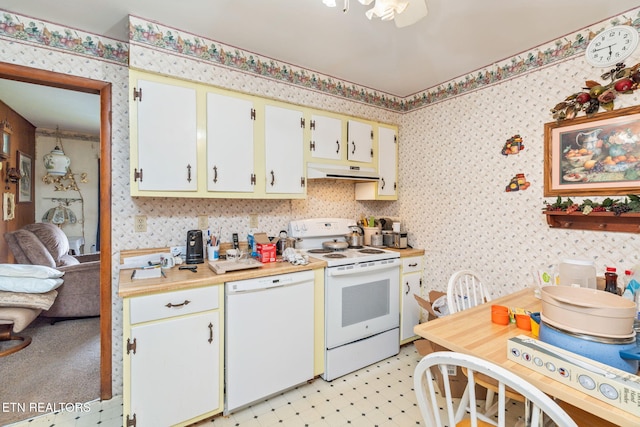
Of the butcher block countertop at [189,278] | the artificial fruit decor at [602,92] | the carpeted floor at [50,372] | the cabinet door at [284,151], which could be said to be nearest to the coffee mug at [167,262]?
the butcher block countertop at [189,278]

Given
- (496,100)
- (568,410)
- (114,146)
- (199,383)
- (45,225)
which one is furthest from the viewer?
(45,225)

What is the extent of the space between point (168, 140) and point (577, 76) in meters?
2.81

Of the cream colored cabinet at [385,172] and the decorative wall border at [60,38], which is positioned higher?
the decorative wall border at [60,38]

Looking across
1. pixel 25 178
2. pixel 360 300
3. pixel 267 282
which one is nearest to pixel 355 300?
pixel 360 300

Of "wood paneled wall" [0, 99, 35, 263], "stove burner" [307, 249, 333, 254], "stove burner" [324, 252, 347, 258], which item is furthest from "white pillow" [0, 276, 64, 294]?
"stove burner" [324, 252, 347, 258]

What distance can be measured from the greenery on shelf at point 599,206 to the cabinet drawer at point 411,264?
1.15 metres

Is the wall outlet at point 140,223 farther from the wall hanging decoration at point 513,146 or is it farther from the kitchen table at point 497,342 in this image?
the wall hanging decoration at point 513,146

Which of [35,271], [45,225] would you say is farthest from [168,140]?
[45,225]

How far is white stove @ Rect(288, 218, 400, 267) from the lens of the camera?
2.47m

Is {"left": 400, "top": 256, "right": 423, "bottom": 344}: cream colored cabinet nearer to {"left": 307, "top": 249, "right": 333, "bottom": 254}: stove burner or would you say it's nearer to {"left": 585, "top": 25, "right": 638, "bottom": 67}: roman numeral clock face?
{"left": 307, "top": 249, "right": 333, "bottom": 254}: stove burner

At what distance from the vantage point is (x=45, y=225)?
3977mm

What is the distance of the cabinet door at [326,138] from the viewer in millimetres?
2580

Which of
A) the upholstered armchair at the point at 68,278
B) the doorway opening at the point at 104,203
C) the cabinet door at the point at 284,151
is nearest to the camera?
the doorway opening at the point at 104,203

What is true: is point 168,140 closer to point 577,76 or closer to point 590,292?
point 590,292
